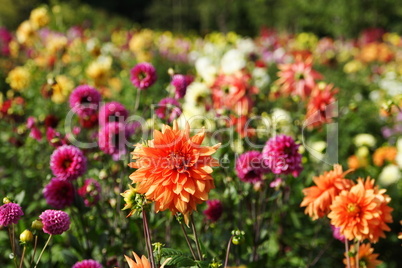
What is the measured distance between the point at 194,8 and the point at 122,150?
24.6 meters

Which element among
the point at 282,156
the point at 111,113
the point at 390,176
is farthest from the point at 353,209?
the point at 390,176

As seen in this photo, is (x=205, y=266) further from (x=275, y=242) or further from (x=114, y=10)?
(x=114, y=10)

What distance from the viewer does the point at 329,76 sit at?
22.7 ft

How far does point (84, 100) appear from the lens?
236 centimetres

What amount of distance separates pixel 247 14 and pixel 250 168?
2481cm

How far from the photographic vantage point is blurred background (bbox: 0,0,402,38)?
15.4 meters

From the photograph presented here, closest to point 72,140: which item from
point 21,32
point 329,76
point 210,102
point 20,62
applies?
point 210,102

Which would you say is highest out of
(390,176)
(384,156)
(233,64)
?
(233,64)

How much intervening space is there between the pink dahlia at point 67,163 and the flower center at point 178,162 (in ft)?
2.12

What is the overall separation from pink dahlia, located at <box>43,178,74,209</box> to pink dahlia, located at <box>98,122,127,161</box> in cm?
27

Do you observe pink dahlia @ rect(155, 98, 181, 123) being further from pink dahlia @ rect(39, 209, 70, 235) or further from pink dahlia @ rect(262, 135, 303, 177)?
pink dahlia @ rect(39, 209, 70, 235)

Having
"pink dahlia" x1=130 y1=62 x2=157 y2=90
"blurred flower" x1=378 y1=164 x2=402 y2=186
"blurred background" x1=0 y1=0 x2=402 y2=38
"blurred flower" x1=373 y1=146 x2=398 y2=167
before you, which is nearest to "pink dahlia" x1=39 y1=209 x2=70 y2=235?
"pink dahlia" x1=130 y1=62 x2=157 y2=90

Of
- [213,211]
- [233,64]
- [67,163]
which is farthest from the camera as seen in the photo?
[233,64]

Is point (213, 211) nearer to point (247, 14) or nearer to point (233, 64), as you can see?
point (233, 64)
